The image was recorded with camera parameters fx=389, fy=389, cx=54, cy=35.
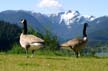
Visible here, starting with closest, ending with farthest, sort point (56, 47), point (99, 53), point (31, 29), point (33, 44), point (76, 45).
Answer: point (33, 44)
point (76, 45)
point (99, 53)
point (56, 47)
point (31, 29)

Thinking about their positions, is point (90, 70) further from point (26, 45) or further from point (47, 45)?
point (47, 45)

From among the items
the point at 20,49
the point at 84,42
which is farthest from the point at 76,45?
the point at 20,49

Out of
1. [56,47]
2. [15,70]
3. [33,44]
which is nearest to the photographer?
[15,70]

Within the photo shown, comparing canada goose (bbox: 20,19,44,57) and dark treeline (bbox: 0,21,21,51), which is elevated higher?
canada goose (bbox: 20,19,44,57)

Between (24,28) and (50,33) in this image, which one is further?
(50,33)

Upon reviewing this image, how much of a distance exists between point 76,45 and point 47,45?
7.11 m

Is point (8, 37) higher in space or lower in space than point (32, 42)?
lower

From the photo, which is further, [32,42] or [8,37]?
[8,37]

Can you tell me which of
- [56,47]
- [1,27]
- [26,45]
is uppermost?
[26,45]

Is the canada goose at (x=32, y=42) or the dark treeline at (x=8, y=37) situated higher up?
the canada goose at (x=32, y=42)

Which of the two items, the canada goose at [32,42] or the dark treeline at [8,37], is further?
the dark treeline at [8,37]

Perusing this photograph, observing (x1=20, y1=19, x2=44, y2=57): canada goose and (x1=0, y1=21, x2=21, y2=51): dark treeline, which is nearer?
(x1=20, y1=19, x2=44, y2=57): canada goose

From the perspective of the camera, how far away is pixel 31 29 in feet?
103

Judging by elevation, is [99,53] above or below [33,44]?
below
